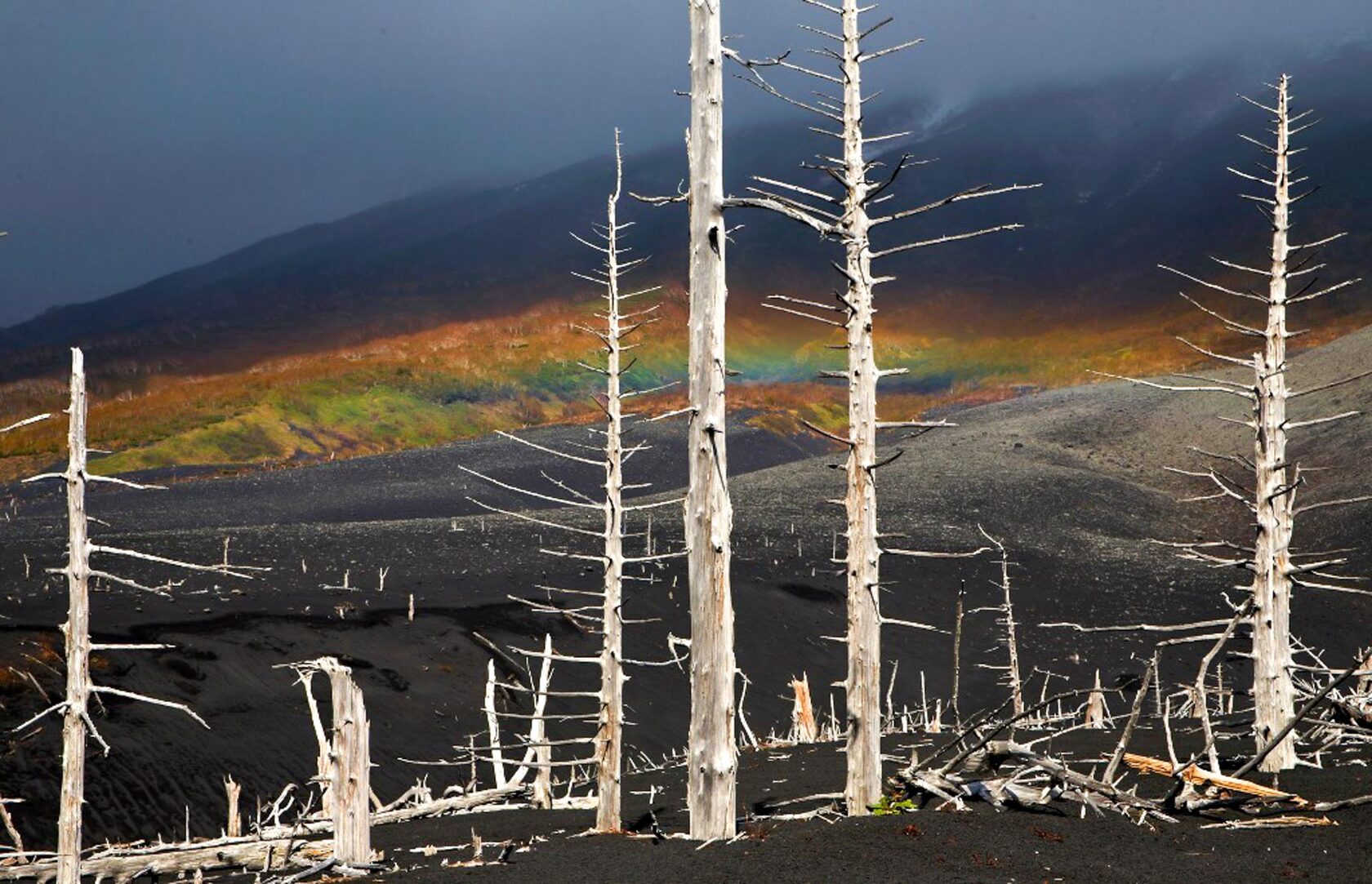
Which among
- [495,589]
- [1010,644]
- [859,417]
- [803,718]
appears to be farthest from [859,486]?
[495,589]

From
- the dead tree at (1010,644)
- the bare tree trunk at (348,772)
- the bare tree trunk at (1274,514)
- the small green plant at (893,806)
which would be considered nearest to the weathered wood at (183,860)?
the bare tree trunk at (348,772)

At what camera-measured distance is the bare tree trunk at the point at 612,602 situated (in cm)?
1574

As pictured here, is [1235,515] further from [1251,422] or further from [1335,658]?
[1251,422]

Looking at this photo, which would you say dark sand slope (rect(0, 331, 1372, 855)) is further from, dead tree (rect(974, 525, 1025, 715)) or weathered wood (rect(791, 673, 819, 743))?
weathered wood (rect(791, 673, 819, 743))

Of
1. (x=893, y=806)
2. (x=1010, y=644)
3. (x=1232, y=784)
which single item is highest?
(x=1010, y=644)

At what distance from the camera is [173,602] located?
115ft

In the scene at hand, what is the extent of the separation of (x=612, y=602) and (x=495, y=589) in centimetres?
2709

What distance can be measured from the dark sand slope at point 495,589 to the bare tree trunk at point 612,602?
4.77m

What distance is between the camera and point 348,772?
532 inches

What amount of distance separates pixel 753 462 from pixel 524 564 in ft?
183

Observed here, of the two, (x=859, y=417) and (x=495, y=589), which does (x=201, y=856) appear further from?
(x=495, y=589)

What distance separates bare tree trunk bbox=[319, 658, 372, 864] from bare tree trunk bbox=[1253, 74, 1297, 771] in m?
10.6

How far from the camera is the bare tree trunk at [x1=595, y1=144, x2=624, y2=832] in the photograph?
51.6ft

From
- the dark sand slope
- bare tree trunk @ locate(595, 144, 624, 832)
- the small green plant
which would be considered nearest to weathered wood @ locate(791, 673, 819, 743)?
the dark sand slope
